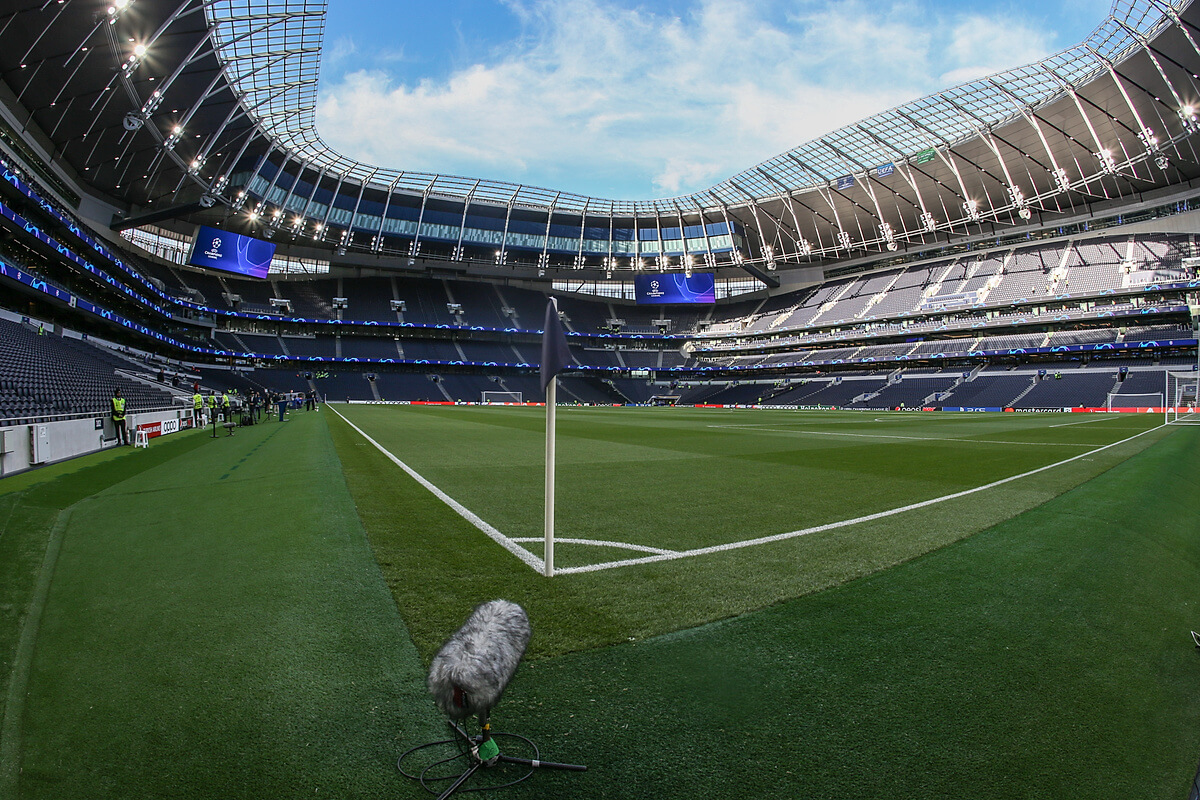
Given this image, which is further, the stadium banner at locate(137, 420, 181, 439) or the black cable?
the stadium banner at locate(137, 420, 181, 439)

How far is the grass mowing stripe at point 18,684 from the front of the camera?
199 centimetres

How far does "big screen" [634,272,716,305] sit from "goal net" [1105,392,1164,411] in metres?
47.6

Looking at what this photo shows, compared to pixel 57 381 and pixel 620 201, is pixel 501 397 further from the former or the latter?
pixel 57 381

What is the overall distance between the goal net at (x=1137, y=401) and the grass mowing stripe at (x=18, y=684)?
54.8 m


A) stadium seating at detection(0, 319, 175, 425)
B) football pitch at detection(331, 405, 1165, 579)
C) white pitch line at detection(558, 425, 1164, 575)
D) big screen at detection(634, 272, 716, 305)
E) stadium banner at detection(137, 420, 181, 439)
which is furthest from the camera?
big screen at detection(634, 272, 716, 305)

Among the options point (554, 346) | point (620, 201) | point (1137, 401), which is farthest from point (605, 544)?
point (620, 201)

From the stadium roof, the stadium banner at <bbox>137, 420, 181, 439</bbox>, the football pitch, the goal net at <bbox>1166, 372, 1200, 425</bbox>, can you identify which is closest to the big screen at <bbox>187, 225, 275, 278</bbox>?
the stadium roof

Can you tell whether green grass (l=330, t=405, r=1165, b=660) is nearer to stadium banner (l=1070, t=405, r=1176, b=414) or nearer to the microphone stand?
the microphone stand

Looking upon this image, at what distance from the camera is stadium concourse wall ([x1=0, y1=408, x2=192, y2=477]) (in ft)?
32.6

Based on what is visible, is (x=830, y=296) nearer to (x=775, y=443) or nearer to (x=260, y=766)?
(x=775, y=443)

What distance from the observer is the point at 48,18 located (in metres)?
25.5

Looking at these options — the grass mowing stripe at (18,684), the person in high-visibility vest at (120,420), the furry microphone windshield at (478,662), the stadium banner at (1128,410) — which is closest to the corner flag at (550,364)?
the furry microphone windshield at (478,662)


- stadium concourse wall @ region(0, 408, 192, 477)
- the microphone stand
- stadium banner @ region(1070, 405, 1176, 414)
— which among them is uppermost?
stadium concourse wall @ region(0, 408, 192, 477)

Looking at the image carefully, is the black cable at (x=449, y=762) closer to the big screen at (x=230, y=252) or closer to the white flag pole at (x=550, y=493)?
the white flag pole at (x=550, y=493)
